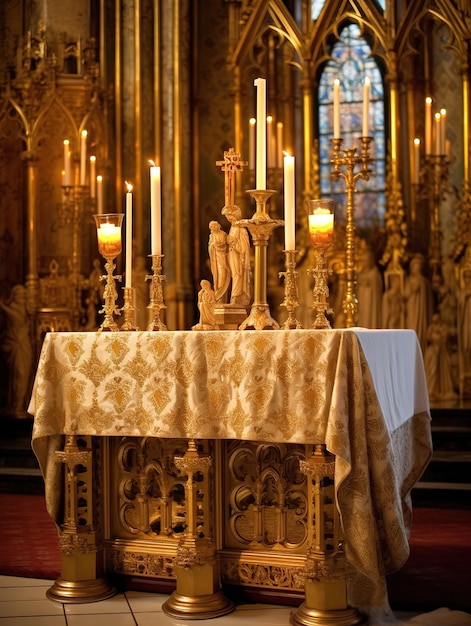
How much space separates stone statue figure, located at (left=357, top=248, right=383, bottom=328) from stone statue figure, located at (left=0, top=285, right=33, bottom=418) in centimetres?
314

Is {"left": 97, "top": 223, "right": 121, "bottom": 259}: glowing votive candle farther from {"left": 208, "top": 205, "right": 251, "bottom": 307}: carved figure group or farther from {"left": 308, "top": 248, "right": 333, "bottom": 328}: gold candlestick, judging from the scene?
{"left": 308, "top": 248, "right": 333, "bottom": 328}: gold candlestick

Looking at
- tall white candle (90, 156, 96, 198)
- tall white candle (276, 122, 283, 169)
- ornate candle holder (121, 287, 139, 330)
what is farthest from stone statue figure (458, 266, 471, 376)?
ornate candle holder (121, 287, 139, 330)

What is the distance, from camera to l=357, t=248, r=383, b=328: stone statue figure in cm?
923

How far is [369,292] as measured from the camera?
923 centimetres

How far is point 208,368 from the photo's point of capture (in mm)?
4148

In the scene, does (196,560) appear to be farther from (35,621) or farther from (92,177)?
(92,177)

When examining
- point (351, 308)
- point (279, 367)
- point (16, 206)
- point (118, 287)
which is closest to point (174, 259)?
point (118, 287)

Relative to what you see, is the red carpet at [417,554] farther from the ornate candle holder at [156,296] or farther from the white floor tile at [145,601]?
the ornate candle holder at [156,296]

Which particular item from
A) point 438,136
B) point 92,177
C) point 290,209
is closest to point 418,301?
point 438,136

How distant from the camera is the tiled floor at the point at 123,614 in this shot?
4.02 m

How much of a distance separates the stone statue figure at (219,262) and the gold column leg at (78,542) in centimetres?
96

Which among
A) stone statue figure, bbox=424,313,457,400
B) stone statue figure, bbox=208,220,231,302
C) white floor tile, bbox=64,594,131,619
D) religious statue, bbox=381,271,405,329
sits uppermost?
stone statue figure, bbox=208,220,231,302

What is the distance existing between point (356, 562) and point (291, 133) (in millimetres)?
7115

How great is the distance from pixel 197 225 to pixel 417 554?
5737 mm
